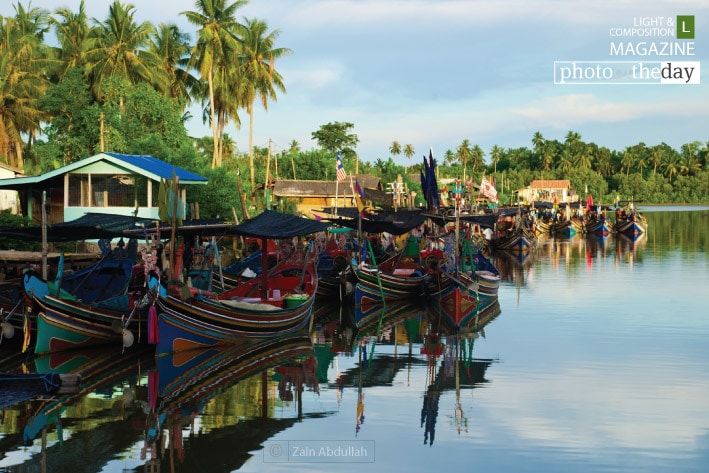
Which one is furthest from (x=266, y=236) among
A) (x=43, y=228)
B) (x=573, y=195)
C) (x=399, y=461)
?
(x=573, y=195)

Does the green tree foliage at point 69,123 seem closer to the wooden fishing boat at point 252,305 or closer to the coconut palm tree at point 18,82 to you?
the coconut palm tree at point 18,82

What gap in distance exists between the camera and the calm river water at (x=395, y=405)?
12.5m

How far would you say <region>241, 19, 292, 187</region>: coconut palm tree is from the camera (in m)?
57.9

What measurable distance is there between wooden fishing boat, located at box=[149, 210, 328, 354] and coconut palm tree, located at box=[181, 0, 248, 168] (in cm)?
3128

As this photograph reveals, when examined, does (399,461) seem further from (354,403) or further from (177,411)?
(177,411)

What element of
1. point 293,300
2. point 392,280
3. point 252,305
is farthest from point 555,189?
point 252,305

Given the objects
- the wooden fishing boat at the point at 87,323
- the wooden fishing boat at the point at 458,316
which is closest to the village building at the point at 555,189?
the wooden fishing boat at the point at 458,316

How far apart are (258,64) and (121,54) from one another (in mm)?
11414

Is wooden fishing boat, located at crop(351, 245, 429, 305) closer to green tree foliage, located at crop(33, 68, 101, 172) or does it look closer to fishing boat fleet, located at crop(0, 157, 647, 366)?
fishing boat fleet, located at crop(0, 157, 647, 366)

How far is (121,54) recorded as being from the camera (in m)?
49.2

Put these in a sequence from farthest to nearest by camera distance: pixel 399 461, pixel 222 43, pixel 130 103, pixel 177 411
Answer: pixel 222 43 → pixel 130 103 → pixel 177 411 → pixel 399 461

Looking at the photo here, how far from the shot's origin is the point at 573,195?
12312cm

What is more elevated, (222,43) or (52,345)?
(222,43)

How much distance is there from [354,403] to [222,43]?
42.6m
